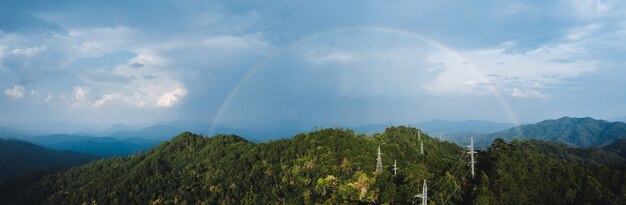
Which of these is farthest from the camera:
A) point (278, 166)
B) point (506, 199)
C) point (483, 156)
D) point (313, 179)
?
point (278, 166)

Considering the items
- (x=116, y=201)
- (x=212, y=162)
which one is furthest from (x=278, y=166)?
(x=116, y=201)

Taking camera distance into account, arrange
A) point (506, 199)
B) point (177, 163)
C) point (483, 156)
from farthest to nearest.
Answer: point (177, 163), point (483, 156), point (506, 199)

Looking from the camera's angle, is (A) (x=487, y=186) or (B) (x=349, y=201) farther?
(B) (x=349, y=201)

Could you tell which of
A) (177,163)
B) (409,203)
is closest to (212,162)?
(177,163)

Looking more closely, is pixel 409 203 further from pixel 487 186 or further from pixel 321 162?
pixel 321 162

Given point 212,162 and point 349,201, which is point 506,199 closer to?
point 349,201

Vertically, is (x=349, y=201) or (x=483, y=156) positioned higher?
(x=483, y=156)
